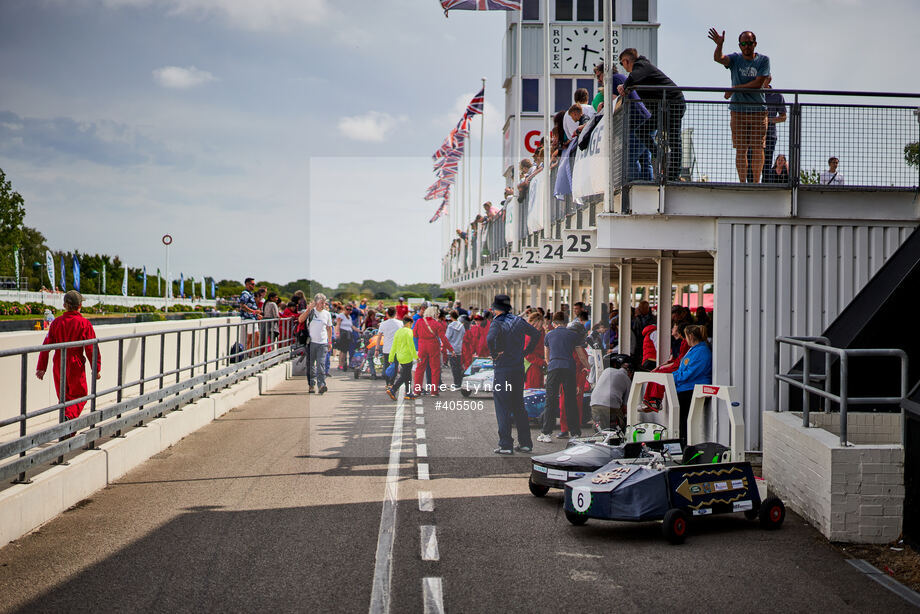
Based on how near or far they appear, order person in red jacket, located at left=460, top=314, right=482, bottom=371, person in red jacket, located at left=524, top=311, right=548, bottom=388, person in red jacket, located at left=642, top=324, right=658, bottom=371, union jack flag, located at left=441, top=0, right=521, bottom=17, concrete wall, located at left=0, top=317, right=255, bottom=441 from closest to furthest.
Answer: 1. concrete wall, located at left=0, top=317, right=255, bottom=441
2. person in red jacket, located at left=642, top=324, right=658, bottom=371
3. person in red jacket, located at left=524, top=311, right=548, bottom=388
4. person in red jacket, located at left=460, top=314, right=482, bottom=371
5. union jack flag, located at left=441, top=0, right=521, bottom=17

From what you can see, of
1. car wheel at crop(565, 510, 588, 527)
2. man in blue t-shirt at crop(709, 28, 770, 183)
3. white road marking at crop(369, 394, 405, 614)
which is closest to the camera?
white road marking at crop(369, 394, 405, 614)

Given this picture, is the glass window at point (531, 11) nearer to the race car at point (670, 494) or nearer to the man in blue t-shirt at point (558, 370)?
the man in blue t-shirt at point (558, 370)

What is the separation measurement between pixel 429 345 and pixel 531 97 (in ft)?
108

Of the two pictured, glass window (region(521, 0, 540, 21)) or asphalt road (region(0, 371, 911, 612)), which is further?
glass window (region(521, 0, 540, 21))

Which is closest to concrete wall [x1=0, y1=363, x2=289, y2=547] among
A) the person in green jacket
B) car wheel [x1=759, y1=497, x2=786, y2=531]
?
the person in green jacket

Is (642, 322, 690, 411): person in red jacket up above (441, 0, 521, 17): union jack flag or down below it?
below

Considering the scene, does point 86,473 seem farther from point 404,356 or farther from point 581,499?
point 404,356

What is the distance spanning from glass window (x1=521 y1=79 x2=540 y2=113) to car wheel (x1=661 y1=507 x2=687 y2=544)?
4265 cm

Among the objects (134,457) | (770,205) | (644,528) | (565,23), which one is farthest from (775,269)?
(565,23)

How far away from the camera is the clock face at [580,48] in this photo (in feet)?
150

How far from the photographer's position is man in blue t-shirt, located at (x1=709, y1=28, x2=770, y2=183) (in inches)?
476

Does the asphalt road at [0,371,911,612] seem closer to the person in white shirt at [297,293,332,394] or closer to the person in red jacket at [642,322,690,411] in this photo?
the person in red jacket at [642,322,690,411]

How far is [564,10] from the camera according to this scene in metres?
46.7

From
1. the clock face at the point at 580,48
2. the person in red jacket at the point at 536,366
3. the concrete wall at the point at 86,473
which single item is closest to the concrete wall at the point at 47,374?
the concrete wall at the point at 86,473
